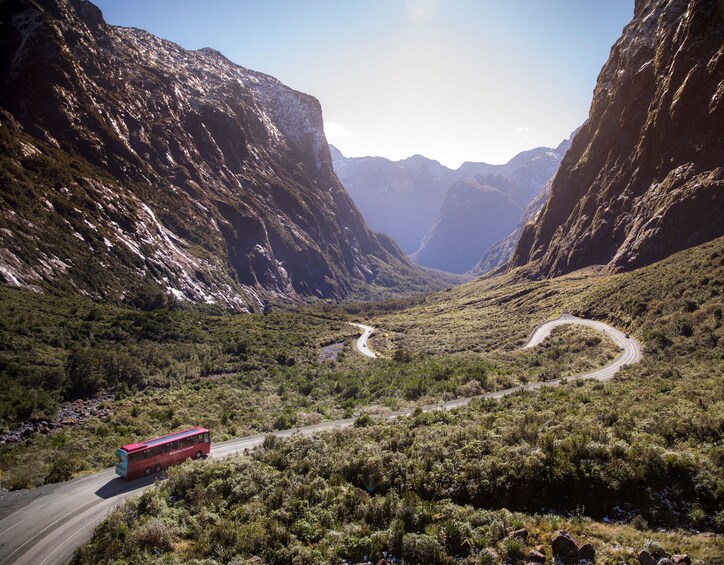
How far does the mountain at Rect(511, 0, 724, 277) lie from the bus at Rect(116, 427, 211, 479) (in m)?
90.8

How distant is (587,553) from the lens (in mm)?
10539

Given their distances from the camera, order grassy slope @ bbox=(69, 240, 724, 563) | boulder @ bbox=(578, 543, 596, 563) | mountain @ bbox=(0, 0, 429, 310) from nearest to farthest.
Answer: boulder @ bbox=(578, 543, 596, 563)
grassy slope @ bbox=(69, 240, 724, 563)
mountain @ bbox=(0, 0, 429, 310)

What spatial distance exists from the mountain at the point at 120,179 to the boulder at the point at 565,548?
68.7m

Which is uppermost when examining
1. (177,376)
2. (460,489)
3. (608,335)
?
(608,335)

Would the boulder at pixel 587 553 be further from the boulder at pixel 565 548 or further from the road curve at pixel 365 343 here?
the road curve at pixel 365 343

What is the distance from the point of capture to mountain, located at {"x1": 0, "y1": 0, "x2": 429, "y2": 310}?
7419cm

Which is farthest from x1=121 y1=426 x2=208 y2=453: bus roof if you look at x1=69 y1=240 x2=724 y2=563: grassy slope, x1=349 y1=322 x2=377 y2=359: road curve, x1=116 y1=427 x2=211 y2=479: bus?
x1=349 y1=322 x2=377 y2=359: road curve

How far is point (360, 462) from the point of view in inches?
670

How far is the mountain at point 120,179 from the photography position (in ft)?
243

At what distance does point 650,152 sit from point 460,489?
110 meters

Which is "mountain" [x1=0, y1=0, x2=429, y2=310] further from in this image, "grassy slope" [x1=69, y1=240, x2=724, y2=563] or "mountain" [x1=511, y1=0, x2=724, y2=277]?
"mountain" [x1=511, y1=0, x2=724, y2=277]

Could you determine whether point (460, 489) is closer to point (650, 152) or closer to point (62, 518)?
point (62, 518)

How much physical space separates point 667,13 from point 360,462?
450 feet

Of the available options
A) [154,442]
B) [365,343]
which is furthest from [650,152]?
[154,442]
